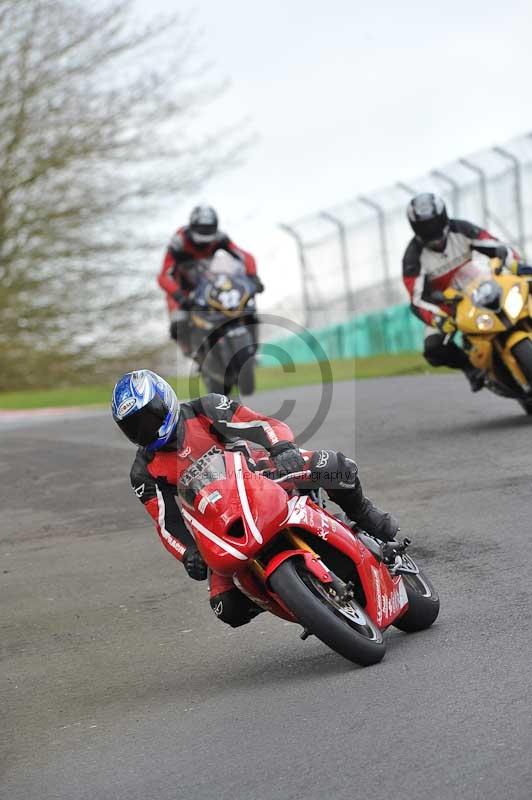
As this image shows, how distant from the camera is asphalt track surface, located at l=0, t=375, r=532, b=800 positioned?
459 cm

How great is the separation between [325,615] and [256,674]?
26.6 inches

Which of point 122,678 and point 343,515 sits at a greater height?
point 343,515

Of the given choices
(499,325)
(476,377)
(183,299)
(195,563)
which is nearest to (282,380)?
Answer: (183,299)

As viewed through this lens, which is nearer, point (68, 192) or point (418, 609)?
point (418, 609)

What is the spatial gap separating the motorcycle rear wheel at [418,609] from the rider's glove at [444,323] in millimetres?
5749

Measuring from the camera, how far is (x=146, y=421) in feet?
20.4

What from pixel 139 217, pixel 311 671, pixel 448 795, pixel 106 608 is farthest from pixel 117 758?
pixel 139 217

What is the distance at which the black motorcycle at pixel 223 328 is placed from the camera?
15945mm

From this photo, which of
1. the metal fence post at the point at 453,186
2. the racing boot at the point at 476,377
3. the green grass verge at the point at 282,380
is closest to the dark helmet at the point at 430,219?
the racing boot at the point at 476,377

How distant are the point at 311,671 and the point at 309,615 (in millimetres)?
476

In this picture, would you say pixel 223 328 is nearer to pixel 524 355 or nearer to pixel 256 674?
pixel 524 355

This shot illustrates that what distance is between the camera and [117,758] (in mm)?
5137

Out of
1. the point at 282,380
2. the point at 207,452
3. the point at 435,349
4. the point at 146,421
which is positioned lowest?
the point at 282,380

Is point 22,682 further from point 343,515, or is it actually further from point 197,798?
point 197,798
